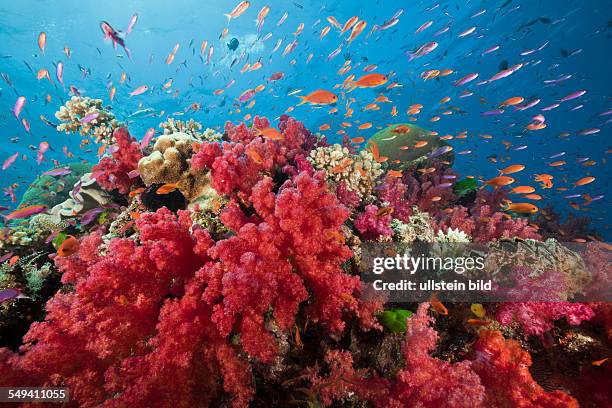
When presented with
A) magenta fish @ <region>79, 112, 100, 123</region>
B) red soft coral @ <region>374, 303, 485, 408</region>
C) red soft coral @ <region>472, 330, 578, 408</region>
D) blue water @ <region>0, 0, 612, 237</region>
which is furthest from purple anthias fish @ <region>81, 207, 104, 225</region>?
blue water @ <region>0, 0, 612, 237</region>

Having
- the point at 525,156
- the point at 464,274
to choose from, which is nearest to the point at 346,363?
the point at 464,274

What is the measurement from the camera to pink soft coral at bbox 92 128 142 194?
17.9 ft

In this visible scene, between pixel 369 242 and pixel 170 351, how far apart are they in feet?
9.16

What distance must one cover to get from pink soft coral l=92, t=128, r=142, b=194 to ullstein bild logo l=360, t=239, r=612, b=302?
4913mm

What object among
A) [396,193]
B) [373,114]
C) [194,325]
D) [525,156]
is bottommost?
[194,325]

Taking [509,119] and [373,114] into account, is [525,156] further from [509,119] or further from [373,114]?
[373,114]

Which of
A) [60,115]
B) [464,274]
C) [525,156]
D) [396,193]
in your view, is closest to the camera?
[464,274]

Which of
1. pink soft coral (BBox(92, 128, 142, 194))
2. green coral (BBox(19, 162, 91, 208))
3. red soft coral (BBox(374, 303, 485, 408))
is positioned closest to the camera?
red soft coral (BBox(374, 303, 485, 408))

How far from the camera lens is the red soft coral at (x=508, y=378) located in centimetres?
249

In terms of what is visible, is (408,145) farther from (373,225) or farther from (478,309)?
(478,309)

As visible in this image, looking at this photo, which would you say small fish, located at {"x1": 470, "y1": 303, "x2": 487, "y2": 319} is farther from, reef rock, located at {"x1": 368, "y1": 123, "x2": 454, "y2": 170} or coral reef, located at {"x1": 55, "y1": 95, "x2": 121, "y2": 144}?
coral reef, located at {"x1": 55, "y1": 95, "x2": 121, "y2": 144}

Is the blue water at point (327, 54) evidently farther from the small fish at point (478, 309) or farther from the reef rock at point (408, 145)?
the small fish at point (478, 309)

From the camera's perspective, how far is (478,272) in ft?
11.6

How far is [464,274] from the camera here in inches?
141
